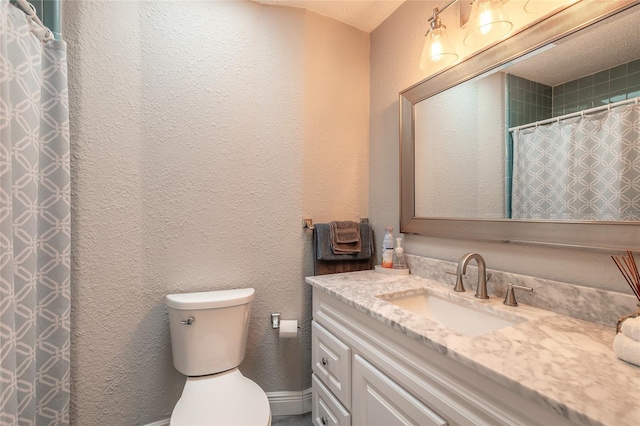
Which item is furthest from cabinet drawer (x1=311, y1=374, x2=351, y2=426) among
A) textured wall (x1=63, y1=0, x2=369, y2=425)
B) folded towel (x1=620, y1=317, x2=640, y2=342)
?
folded towel (x1=620, y1=317, x2=640, y2=342)

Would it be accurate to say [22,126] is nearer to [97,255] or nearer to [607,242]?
[97,255]

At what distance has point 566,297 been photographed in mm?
944

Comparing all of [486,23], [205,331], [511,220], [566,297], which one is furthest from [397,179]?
[205,331]

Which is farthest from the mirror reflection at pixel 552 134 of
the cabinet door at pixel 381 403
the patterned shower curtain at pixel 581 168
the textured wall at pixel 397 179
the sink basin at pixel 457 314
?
the cabinet door at pixel 381 403

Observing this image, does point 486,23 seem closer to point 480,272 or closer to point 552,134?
point 552,134

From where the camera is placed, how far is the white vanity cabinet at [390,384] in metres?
0.65

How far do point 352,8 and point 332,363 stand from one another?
1910mm

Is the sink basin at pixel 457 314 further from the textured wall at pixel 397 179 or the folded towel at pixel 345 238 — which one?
the folded towel at pixel 345 238

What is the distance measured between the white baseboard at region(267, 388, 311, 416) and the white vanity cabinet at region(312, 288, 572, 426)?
0.86 feet

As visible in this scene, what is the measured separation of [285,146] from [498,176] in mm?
1071

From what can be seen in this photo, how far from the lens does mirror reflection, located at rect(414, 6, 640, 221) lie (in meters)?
0.85

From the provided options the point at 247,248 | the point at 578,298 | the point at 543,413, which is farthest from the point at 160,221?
the point at 578,298

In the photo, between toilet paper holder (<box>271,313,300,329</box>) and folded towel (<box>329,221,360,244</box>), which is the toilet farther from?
folded towel (<box>329,221,360,244</box>)

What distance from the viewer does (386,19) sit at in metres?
1.74
